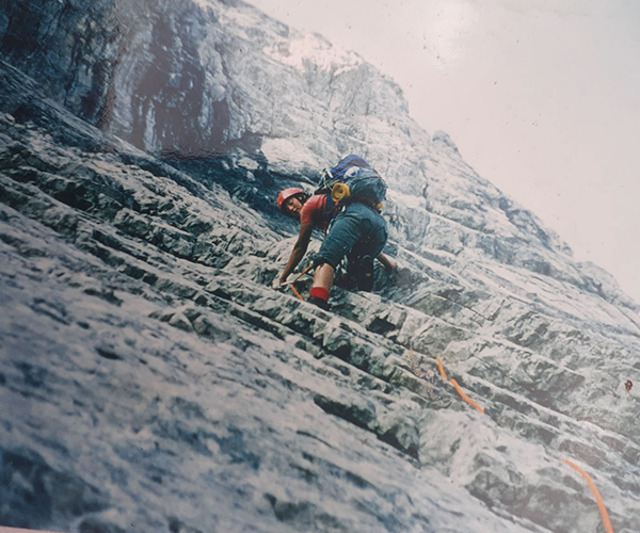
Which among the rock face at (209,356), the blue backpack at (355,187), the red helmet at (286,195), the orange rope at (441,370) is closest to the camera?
the rock face at (209,356)

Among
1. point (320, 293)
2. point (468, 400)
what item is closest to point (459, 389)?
point (468, 400)

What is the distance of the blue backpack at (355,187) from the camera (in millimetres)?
3148

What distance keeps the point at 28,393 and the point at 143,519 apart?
51 cm

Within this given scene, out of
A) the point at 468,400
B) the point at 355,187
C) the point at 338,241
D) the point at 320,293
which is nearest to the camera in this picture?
the point at 468,400

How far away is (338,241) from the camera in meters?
2.84

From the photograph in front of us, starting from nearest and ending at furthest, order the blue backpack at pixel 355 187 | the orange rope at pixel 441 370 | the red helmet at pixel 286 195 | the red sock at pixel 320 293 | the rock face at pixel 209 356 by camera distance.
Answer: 1. the rock face at pixel 209 356
2. the orange rope at pixel 441 370
3. the red sock at pixel 320 293
4. the blue backpack at pixel 355 187
5. the red helmet at pixel 286 195

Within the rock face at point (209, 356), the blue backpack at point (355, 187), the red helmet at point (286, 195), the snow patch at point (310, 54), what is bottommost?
the rock face at point (209, 356)

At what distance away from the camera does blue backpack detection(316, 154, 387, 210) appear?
3148 mm

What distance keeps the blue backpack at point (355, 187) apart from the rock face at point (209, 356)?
814 millimetres

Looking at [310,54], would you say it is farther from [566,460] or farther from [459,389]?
[566,460]

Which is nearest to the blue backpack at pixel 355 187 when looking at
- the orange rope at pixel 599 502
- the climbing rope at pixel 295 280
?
the climbing rope at pixel 295 280

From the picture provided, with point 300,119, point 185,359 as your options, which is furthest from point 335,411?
point 300,119

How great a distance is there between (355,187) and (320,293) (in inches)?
46.5

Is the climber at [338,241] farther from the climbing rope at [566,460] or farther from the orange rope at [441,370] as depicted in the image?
the orange rope at [441,370]
